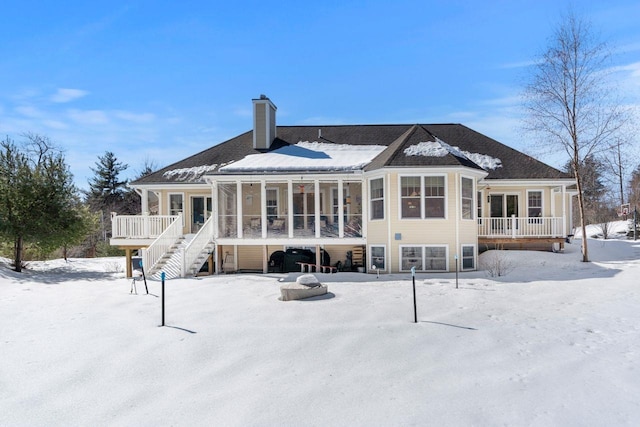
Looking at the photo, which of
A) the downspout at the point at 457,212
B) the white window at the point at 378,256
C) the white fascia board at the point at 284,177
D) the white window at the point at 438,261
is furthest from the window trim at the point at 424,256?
the white fascia board at the point at 284,177

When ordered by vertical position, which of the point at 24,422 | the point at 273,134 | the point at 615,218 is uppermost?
the point at 273,134

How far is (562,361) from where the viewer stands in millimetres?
6156

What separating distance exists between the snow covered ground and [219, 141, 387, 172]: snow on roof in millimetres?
5842

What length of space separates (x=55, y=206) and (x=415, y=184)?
14793 millimetres

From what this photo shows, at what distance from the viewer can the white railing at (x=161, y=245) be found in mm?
14750

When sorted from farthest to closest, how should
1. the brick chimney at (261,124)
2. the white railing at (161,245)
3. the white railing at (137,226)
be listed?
the brick chimney at (261,124) → the white railing at (137,226) → the white railing at (161,245)

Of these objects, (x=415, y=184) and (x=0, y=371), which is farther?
(x=415, y=184)

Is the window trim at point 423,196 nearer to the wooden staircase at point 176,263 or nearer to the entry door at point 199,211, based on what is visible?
the wooden staircase at point 176,263

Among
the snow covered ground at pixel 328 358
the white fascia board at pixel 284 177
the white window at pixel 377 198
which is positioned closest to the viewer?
the snow covered ground at pixel 328 358

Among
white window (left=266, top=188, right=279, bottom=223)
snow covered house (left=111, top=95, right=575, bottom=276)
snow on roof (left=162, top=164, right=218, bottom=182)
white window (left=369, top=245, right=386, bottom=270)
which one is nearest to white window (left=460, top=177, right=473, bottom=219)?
snow covered house (left=111, top=95, right=575, bottom=276)

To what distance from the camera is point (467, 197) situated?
51.1 ft

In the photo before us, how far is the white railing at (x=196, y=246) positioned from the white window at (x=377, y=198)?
6268 mm

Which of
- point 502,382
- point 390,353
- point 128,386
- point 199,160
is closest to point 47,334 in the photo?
point 128,386

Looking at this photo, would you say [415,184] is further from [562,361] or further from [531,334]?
[562,361]
